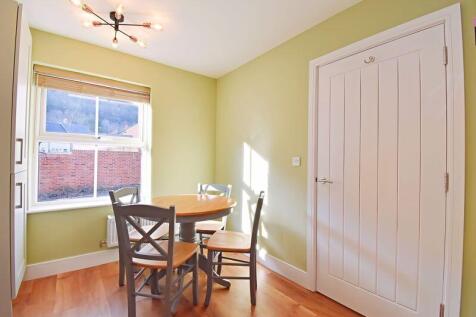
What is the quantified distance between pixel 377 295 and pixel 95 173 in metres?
3.04

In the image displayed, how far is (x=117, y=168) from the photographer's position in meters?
2.89

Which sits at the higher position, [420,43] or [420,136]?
[420,43]

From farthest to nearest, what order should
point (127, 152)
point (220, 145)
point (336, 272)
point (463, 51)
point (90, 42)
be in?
point (220, 145) → point (127, 152) → point (90, 42) → point (336, 272) → point (463, 51)

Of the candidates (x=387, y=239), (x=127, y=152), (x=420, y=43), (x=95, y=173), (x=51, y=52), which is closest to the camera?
(x=420, y=43)

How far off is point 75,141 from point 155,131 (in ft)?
2.89

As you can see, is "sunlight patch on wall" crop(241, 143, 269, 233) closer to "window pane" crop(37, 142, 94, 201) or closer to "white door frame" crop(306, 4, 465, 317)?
"white door frame" crop(306, 4, 465, 317)

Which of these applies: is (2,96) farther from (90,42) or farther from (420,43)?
(420,43)

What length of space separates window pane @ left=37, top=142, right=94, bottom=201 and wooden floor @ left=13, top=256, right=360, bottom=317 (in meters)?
0.85

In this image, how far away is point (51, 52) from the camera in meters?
2.38

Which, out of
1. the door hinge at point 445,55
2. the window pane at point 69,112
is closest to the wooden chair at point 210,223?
the window pane at point 69,112

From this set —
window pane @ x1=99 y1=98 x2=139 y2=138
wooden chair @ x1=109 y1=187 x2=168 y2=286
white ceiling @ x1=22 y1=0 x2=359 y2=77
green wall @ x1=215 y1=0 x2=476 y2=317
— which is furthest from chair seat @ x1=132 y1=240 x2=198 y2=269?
white ceiling @ x1=22 y1=0 x2=359 y2=77

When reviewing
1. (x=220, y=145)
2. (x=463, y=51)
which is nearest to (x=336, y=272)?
(x=463, y=51)

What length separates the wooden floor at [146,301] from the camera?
1.80 metres

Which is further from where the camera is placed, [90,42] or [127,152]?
[127,152]
